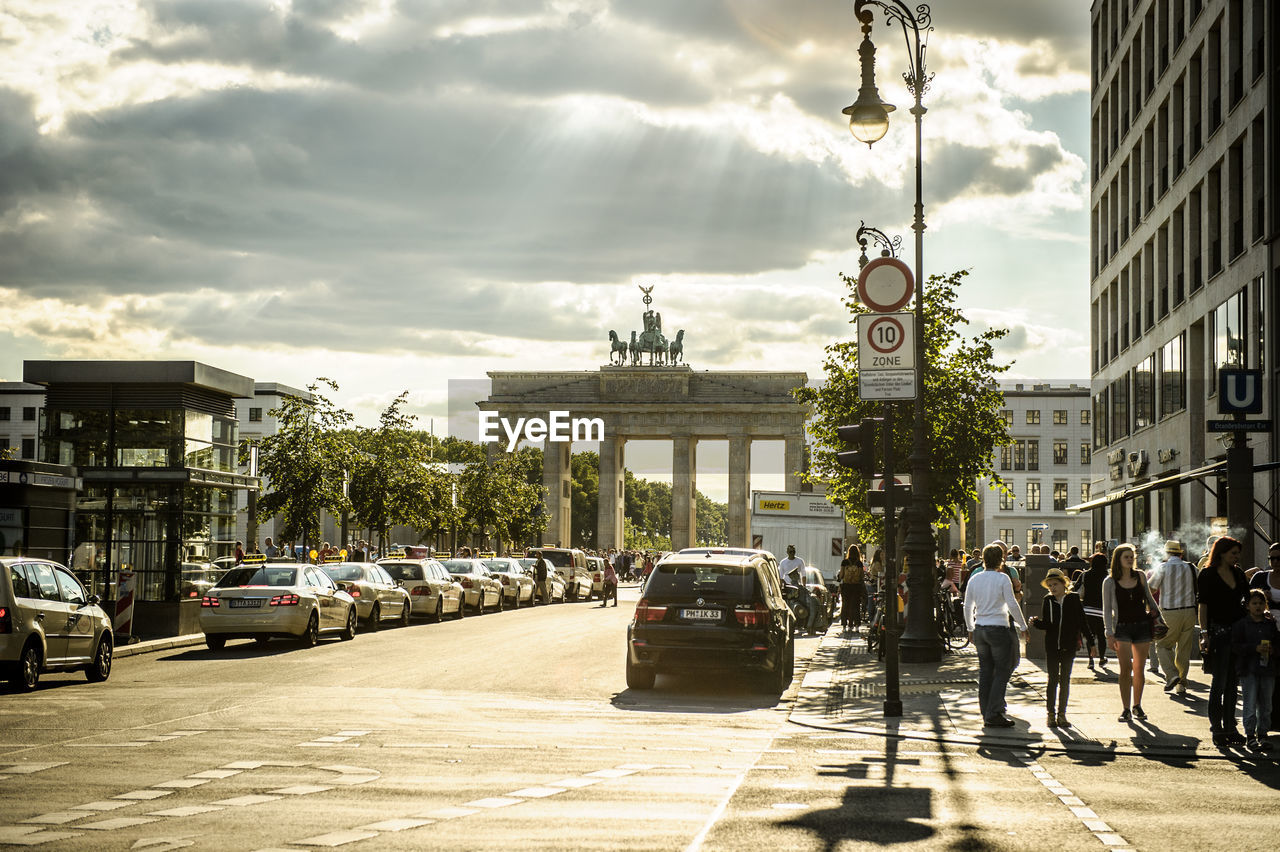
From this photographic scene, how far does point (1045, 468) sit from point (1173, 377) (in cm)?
7044

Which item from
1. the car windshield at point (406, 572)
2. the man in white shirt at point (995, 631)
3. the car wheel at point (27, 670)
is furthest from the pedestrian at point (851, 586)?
the car wheel at point (27, 670)

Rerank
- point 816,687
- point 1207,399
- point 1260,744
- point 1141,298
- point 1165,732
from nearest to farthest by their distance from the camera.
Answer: point 1260,744, point 1165,732, point 816,687, point 1207,399, point 1141,298

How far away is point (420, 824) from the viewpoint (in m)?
8.80

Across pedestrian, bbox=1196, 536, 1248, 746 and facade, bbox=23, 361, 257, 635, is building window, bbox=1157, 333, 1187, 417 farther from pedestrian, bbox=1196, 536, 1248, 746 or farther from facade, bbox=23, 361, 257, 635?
pedestrian, bbox=1196, 536, 1248, 746

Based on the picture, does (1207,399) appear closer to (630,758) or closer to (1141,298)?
(1141,298)

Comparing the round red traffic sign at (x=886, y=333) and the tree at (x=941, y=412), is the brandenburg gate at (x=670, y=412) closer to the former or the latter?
the tree at (x=941, y=412)

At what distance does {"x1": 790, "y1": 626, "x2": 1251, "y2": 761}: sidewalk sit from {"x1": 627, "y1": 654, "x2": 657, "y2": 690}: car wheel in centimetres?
184

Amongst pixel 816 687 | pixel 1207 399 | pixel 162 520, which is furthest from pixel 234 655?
pixel 1207 399

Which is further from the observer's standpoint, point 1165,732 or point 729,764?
point 1165,732

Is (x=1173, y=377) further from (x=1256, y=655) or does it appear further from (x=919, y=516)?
(x=1256, y=655)

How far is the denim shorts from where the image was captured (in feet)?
51.5

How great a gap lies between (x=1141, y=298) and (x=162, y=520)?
97.5 feet

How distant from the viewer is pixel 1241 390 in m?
22.9
